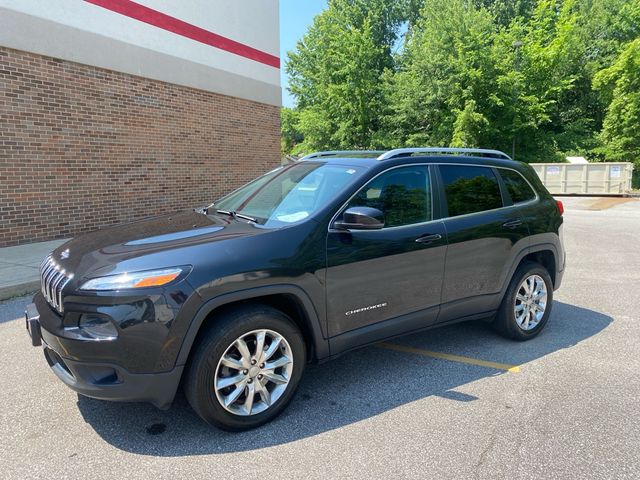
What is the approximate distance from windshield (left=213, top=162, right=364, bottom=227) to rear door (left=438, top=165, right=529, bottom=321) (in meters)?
0.94

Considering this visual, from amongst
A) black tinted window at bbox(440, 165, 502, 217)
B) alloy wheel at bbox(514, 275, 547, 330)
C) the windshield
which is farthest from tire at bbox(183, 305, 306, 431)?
alloy wheel at bbox(514, 275, 547, 330)

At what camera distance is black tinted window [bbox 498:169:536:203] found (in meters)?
4.37

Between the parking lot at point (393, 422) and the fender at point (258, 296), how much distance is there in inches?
18.0

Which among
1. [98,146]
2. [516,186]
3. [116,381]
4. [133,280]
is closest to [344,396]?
[116,381]

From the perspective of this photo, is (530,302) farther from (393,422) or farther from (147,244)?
(147,244)

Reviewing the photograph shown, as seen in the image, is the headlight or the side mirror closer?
the headlight

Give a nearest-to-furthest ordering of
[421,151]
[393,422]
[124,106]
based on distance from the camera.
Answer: [393,422], [421,151], [124,106]

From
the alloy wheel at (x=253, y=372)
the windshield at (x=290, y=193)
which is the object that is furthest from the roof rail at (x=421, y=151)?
the alloy wheel at (x=253, y=372)

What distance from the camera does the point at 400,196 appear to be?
142 inches

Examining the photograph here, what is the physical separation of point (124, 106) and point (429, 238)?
27.4 feet

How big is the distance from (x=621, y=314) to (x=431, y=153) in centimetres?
306

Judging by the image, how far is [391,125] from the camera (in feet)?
109

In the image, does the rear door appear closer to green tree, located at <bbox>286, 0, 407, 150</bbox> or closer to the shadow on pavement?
the shadow on pavement

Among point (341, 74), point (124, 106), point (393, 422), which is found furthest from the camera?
point (341, 74)
